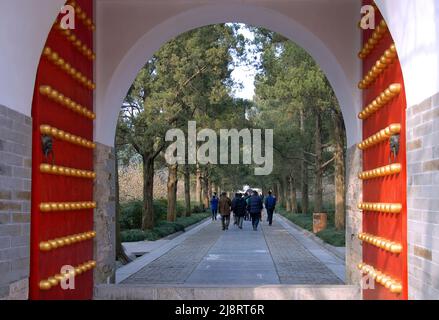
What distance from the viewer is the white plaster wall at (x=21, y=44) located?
4199 millimetres

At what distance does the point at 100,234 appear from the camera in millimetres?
7199

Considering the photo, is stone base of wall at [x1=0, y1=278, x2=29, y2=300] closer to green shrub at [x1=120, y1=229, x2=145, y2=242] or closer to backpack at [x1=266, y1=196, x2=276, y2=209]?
green shrub at [x1=120, y1=229, x2=145, y2=242]

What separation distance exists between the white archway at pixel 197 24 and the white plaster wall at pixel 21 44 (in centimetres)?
237

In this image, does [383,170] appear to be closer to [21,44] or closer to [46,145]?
[46,145]

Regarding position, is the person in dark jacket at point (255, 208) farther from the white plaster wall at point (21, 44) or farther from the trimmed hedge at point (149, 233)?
the white plaster wall at point (21, 44)

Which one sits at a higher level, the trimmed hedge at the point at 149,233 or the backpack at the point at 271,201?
the backpack at the point at 271,201

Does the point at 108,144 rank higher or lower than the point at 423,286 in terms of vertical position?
higher

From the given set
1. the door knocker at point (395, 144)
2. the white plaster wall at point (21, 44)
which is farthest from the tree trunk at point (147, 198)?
the door knocker at point (395, 144)

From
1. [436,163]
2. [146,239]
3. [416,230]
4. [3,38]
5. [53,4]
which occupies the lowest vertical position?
[146,239]

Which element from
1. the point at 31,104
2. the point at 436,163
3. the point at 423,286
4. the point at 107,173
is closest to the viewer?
the point at 436,163

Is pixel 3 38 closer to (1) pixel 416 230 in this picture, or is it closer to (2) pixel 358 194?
(1) pixel 416 230

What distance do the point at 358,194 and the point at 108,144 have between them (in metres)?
3.12

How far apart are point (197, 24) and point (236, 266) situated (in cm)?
517
